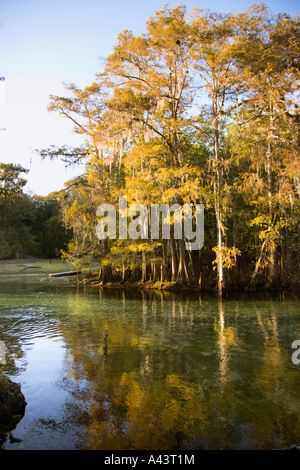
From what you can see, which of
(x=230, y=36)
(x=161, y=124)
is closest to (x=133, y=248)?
(x=161, y=124)

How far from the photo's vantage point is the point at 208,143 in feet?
67.5

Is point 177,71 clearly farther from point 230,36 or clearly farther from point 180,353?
point 180,353

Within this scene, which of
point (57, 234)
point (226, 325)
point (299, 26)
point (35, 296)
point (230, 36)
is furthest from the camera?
point (57, 234)

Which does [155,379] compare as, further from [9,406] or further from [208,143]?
[208,143]

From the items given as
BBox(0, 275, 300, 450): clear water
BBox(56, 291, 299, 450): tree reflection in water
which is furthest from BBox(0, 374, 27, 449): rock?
BBox(56, 291, 299, 450): tree reflection in water

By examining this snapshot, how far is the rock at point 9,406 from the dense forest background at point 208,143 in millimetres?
11287

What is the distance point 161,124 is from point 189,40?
474 centimetres

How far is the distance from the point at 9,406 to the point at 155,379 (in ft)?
6.97

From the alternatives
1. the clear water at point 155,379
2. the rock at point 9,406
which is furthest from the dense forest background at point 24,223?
the rock at point 9,406

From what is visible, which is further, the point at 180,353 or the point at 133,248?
the point at 133,248

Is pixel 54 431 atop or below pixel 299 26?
below

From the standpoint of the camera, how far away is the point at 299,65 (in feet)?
44.8

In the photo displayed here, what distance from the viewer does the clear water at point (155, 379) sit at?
11.7ft

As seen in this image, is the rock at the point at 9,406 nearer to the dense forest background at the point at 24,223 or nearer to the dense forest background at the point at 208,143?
the dense forest background at the point at 208,143
